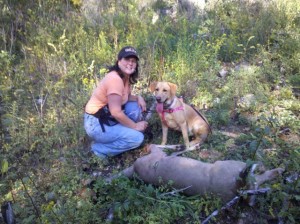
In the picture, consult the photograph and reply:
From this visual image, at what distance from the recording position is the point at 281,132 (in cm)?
394

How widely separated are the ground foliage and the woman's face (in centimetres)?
104

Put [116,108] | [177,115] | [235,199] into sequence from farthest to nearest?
1. [177,115]
2. [116,108]
3. [235,199]

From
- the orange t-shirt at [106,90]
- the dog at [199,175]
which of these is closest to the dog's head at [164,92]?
the orange t-shirt at [106,90]

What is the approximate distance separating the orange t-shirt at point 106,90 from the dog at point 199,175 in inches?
36.2

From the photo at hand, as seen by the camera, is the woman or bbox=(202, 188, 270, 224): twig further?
the woman

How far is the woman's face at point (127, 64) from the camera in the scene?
3.70m

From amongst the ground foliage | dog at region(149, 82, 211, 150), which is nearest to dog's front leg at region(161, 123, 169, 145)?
dog at region(149, 82, 211, 150)

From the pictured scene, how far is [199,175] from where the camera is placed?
2885 millimetres

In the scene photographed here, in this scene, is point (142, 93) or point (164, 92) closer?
point (164, 92)

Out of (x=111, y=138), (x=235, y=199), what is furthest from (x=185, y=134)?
(x=235, y=199)

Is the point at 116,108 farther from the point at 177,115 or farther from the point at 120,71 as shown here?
the point at 177,115

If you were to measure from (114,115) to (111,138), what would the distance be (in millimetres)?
338

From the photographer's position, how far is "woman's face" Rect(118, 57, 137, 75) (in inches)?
146

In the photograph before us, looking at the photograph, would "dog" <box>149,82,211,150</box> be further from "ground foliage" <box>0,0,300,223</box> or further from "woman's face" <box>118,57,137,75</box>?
"woman's face" <box>118,57,137,75</box>
